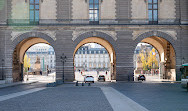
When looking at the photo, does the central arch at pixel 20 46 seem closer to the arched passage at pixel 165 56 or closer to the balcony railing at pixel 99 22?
the balcony railing at pixel 99 22

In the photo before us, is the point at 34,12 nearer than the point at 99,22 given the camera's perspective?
No

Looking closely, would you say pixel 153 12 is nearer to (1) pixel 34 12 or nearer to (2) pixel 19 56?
(1) pixel 34 12

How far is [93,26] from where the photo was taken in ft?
126

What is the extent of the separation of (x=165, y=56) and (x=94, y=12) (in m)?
15.0

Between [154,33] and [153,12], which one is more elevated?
[153,12]

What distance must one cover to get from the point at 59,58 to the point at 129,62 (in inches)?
414

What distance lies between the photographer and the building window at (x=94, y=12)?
39062mm

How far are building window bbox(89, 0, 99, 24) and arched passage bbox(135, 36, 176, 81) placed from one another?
11.5m

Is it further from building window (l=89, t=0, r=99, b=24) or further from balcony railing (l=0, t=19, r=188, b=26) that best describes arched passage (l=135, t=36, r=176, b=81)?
building window (l=89, t=0, r=99, b=24)

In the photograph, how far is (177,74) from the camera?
1494 inches

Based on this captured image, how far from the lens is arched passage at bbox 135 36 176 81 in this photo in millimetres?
42062

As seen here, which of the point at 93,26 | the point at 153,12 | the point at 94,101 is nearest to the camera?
the point at 94,101

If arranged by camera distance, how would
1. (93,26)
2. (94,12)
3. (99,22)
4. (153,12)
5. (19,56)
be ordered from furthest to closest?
(19,56) < (153,12) < (94,12) < (99,22) < (93,26)

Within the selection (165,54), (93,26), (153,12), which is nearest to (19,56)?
(93,26)
